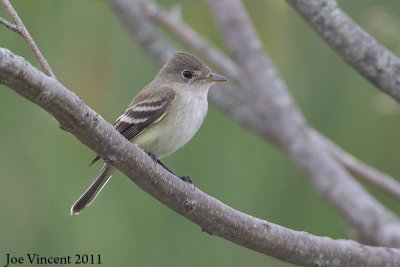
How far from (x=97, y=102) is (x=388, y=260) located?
198cm

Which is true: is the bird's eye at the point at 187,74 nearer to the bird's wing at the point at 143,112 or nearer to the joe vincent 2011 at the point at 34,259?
the bird's wing at the point at 143,112

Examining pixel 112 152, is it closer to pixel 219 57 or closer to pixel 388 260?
pixel 388 260

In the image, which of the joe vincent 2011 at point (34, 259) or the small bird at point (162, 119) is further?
the joe vincent 2011 at point (34, 259)

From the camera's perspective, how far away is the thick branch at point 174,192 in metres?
2.21

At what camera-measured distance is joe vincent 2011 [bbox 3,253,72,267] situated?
162 inches

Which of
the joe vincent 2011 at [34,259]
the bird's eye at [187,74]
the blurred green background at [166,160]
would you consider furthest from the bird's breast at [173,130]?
the joe vincent 2011 at [34,259]

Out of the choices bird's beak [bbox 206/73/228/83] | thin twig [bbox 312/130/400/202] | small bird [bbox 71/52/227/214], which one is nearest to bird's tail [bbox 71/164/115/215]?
small bird [bbox 71/52/227/214]

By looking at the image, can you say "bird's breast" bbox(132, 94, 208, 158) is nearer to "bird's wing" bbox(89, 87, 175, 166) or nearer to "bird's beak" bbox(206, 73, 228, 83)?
"bird's wing" bbox(89, 87, 175, 166)

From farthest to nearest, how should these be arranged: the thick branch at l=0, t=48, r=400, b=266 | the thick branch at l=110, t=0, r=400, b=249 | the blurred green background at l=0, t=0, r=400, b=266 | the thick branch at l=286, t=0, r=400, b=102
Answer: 1. the thick branch at l=110, t=0, r=400, b=249
2. the blurred green background at l=0, t=0, r=400, b=266
3. the thick branch at l=286, t=0, r=400, b=102
4. the thick branch at l=0, t=48, r=400, b=266

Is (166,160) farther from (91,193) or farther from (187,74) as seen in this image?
(91,193)

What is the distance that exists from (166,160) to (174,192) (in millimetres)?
1716

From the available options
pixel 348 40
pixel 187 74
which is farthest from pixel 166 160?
pixel 348 40

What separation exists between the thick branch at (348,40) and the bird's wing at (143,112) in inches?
36.1

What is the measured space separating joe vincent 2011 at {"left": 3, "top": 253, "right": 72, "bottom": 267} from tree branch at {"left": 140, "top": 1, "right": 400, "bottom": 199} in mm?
1293
